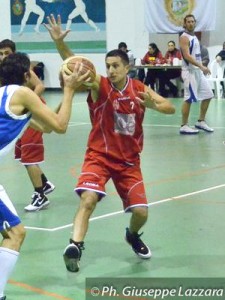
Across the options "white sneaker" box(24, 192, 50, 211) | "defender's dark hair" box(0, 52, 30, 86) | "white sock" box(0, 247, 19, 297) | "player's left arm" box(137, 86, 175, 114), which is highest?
"defender's dark hair" box(0, 52, 30, 86)

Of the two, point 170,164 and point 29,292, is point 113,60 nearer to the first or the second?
point 29,292

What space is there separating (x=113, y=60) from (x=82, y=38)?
16787 mm

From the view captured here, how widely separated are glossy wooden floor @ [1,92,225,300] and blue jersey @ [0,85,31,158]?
1049 mm

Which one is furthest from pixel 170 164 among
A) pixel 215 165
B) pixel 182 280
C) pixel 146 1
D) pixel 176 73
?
pixel 146 1

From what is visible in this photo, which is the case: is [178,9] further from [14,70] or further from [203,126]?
[14,70]

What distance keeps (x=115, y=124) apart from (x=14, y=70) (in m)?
1.14

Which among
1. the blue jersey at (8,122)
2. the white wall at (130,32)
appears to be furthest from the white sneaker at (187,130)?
the white wall at (130,32)

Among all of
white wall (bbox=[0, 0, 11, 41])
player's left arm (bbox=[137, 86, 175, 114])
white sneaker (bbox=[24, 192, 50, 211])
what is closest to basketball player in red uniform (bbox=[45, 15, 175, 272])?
player's left arm (bbox=[137, 86, 175, 114])

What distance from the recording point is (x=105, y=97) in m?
5.50

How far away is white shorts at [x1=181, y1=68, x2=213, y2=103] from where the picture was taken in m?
12.4

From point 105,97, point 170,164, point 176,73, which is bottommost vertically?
point 176,73

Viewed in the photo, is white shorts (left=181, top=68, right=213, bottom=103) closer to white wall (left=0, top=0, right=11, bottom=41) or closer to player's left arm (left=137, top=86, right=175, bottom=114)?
player's left arm (left=137, top=86, right=175, bottom=114)

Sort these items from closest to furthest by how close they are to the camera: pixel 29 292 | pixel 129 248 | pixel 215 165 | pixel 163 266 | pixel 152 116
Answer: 1. pixel 29 292
2. pixel 163 266
3. pixel 129 248
4. pixel 215 165
5. pixel 152 116

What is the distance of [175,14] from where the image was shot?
66.0ft
